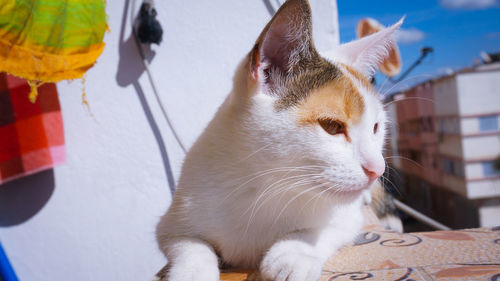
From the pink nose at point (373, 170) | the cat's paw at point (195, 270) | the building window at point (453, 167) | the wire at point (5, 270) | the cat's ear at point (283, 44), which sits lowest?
the building window at point (453, 167)

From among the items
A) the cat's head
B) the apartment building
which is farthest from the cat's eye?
the apartment building

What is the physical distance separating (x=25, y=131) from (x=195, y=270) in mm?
820

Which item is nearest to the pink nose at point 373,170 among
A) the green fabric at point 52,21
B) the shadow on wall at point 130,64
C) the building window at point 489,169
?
the green fabric at point 52,21

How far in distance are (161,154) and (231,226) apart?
0.60 m

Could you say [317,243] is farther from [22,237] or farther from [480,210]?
[480,210]

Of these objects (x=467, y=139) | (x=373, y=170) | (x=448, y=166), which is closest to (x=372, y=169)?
(x=373, y=170)

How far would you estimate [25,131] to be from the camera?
1000mm

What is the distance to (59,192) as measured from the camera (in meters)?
1.07

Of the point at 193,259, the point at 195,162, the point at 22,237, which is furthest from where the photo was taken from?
the point at 22,237

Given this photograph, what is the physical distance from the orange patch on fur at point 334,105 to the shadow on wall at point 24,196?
3.03ft

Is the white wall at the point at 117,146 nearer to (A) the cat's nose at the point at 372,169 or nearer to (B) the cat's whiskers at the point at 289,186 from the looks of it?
(B) the cat's whiskers at the point at 289,186

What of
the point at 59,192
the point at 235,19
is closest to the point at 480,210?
the point at 235,19

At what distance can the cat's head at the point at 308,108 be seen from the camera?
0.50 meters

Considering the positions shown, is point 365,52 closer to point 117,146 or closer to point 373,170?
point 373,170
